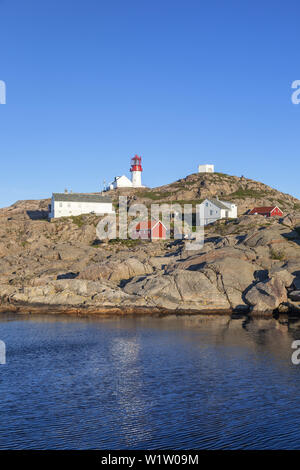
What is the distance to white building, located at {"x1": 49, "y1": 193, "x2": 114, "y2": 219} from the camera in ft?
357

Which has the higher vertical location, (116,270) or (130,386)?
(116,270)

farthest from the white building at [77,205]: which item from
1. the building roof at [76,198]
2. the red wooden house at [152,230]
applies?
the red wooden house at [152,230]

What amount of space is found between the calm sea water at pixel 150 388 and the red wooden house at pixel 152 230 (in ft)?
155

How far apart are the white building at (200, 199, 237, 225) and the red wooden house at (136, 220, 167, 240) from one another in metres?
13.4

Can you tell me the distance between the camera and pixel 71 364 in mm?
34781

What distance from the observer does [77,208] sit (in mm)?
110812

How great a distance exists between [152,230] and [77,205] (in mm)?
25138

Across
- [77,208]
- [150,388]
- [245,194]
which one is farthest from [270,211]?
[150,388]

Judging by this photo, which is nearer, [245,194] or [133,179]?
[245,194]

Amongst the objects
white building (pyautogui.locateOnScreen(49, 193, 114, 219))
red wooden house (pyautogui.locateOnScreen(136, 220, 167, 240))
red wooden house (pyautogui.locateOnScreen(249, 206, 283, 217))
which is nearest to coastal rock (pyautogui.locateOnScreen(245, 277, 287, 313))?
red wooden house (pyautogui.locateOnScreen(136, 220, 167, 240))

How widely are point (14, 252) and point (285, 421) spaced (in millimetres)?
69974

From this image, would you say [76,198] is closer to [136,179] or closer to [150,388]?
[136,179]

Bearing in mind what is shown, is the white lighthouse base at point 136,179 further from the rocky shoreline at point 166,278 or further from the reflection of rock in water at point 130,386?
the reflection of rock in water at point 130,386
